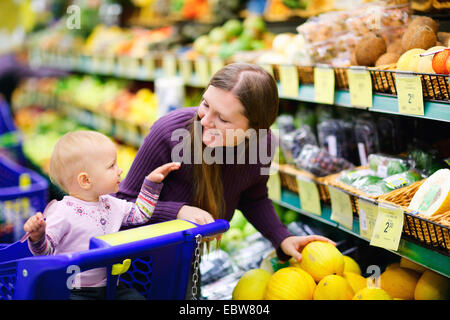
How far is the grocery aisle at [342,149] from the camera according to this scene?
1.53 metres

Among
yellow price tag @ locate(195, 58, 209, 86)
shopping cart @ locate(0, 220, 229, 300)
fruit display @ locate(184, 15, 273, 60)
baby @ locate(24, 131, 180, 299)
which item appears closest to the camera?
shopping cart @ locate(0, 220, 229, 300)

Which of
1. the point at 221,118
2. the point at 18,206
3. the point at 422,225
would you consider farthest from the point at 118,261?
the point at 18,206

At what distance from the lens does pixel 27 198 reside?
2.64 meters

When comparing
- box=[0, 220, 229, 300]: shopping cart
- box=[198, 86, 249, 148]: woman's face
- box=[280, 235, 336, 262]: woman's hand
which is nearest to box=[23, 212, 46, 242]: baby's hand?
box=[0, 220, 229, 300]: shopping cart

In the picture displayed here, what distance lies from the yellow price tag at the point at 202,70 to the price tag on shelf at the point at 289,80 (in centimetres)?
81

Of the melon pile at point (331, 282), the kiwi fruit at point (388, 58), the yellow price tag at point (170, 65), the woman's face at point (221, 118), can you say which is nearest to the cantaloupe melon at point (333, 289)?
the melon pile at point (331, 282)

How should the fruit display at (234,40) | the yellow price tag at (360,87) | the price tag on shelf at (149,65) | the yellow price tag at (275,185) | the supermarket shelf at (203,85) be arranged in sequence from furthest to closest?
the price tag on shelf at (149,65)
the fruit display at (234,40)
the yellow price tag at (275,185)
the yellow price tag at (360,87)
the supermarket shelf at (203,85)

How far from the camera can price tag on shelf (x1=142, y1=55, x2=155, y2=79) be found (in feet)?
12.2

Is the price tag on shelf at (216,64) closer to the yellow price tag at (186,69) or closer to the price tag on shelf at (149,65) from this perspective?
the yellow price tag at (186,69)

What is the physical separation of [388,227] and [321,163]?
507mm

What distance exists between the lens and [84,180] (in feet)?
4.65

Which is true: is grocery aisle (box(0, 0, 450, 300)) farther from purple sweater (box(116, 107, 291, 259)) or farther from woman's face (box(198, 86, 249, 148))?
woman's face (box(198, 86, 249, 148))

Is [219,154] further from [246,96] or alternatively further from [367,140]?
[367,140]

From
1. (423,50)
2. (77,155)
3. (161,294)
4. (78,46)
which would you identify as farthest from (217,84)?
(78,46)
